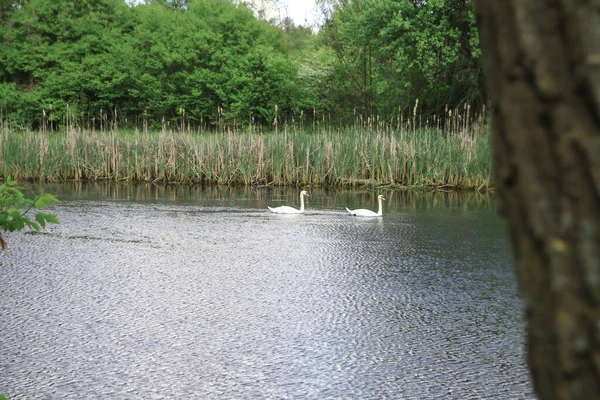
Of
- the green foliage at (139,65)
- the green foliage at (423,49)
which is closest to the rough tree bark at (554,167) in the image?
the green foliage at (423,49)

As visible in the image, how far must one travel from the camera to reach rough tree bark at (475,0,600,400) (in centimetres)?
99

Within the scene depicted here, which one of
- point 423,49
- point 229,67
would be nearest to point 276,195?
point 423,49

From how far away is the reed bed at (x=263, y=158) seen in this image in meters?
15.9

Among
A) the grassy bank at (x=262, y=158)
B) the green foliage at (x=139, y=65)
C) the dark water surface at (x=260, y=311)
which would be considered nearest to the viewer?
the dark water surface at (x=260, y=311)

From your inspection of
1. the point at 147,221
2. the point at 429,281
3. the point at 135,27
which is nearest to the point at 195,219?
the point at 147,221

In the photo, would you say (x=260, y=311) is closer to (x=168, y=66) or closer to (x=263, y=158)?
(x=263, y=158)

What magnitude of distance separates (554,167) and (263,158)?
15.7 m

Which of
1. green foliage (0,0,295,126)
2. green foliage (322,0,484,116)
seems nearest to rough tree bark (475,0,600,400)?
green foliage (322,0,484,116)

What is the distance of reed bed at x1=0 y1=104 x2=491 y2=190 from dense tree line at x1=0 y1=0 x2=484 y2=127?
49.1 feet

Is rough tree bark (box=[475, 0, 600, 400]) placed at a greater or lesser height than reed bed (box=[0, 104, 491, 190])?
lesser

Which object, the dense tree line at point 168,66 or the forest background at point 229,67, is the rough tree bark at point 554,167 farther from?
the dense tree line at point 168,66

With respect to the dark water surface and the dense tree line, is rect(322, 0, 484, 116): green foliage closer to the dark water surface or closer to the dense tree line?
the dense tree line

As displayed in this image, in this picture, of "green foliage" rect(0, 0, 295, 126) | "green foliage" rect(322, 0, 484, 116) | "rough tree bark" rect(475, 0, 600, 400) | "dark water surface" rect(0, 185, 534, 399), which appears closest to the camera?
"rough tree bark" rect(475, 0, 600, 400)

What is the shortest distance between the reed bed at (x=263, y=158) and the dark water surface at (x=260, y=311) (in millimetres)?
5797
